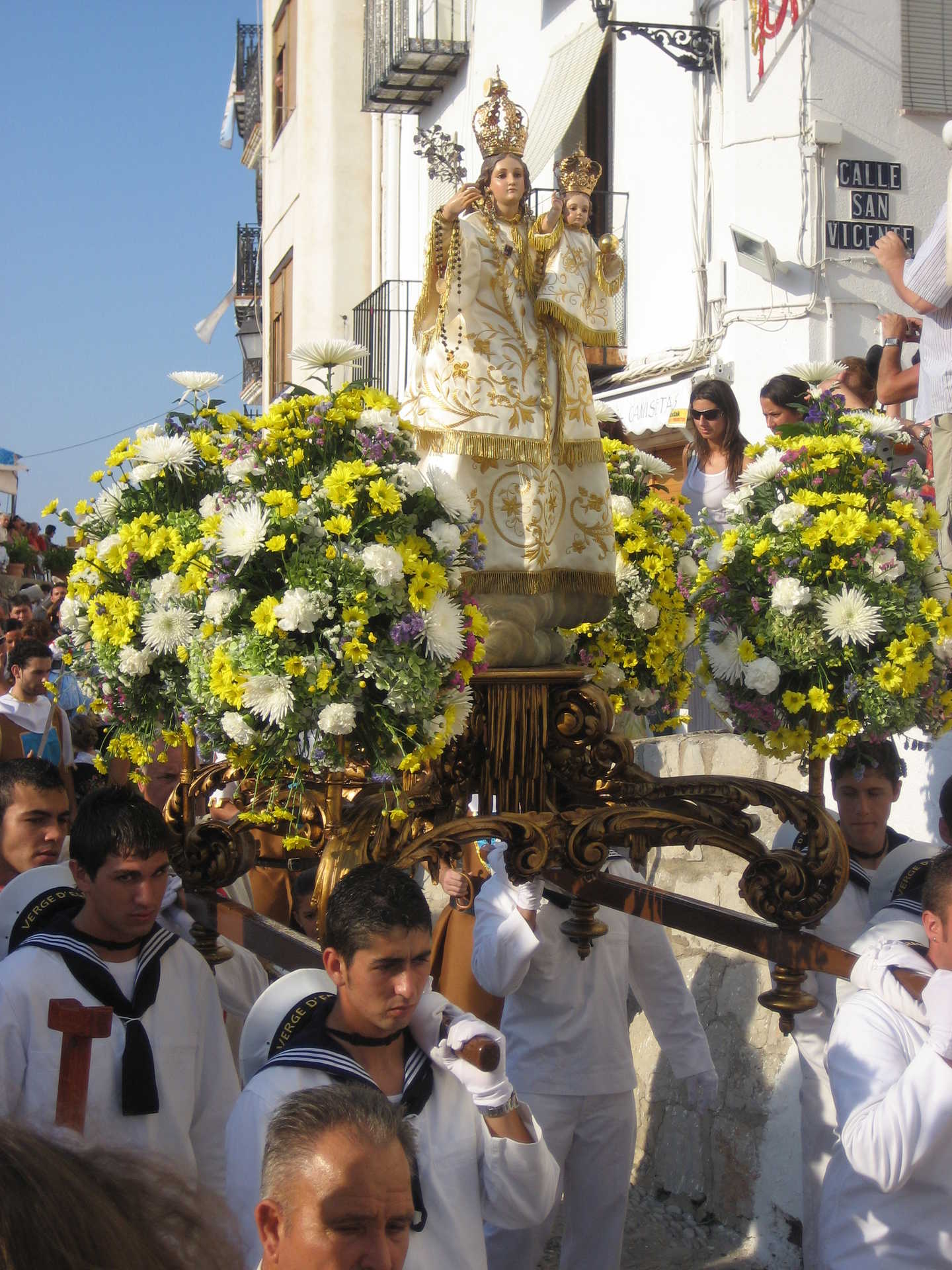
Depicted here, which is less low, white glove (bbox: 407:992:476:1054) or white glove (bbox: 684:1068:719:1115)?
white glove (bbox: 407:992:476:1054)

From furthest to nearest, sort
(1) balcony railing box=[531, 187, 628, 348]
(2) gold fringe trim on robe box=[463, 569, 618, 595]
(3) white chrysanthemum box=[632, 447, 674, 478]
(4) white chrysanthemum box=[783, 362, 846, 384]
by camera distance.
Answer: (1) balcony railing box=[531, 187, 628, 348] < (3) white chrysanthemum box=[632, 447, 674, 478] < (4) white chrysanthemum box=[783, 362, 846, 384] < (2) gold fringe trim on robe box=[463, 569, 618, 595]

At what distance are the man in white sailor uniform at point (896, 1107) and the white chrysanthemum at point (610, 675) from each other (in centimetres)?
141

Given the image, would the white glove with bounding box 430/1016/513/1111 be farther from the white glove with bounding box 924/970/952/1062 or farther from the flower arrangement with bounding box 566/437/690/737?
the flower arrangement with bounding box 566/437/690/737

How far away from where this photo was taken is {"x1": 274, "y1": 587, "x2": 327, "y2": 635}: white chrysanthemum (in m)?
2.70

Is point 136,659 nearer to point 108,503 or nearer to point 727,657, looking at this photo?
point 108,503

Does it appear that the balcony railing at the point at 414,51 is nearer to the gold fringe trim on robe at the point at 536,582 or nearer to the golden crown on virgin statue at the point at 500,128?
the golden crown on virgin statue at the point at 500,128

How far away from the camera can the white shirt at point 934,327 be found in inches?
191

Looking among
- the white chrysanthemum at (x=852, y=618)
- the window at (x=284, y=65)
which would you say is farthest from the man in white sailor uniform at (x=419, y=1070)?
the window at (x=284, y=65)

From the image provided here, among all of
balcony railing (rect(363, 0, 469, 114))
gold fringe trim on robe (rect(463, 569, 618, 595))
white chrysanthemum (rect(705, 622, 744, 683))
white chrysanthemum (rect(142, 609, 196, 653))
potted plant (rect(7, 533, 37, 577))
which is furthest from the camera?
balcony railing (rect(363, 0, 469, 114))

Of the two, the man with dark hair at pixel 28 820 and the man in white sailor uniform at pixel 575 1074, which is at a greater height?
the man with dark hair at pixel 28 820

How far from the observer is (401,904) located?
8.63 feet

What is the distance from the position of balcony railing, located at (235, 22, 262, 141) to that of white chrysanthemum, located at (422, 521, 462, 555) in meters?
21.2

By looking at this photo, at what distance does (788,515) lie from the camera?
3.60 m

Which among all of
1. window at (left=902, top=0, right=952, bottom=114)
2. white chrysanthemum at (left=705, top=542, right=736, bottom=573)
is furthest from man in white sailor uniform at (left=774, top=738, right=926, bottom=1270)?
window at (left=902, top=0, right=952, bottom=114)
